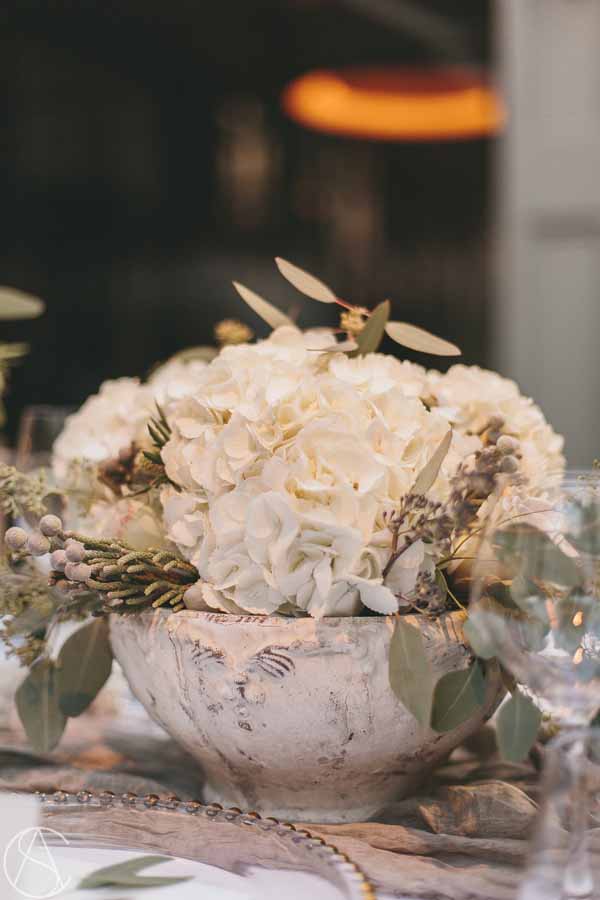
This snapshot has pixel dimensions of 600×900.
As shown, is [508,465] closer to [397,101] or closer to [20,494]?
[20,494]

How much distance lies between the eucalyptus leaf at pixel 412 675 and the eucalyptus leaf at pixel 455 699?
21 mm

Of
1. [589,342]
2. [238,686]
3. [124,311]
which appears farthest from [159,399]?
[124,311]

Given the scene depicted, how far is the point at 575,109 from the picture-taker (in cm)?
270

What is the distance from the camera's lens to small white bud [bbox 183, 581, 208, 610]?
638 mm

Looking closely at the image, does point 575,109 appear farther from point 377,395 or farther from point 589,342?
point 377,395

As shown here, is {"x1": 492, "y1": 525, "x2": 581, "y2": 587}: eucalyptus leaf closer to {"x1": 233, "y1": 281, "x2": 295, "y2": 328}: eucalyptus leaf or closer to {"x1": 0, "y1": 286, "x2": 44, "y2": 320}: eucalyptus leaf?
{"x1": 233, "y1": 281, "x2": 295, "y2": 328}: eucalyptus leaf

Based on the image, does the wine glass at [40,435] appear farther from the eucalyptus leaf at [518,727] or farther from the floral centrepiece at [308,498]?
the eucalyptus leaf at [518,727]

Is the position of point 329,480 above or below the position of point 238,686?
above

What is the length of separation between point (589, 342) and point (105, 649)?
2225 millimetres

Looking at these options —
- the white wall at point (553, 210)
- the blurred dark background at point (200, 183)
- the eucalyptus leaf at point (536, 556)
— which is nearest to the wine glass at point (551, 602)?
the eucalyptus leaf at point (536, 556)

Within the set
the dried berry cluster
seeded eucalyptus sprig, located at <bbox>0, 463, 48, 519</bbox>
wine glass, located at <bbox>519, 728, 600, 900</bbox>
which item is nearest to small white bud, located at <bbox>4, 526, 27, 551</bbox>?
seeded eucalyptus sprig, located at <bbox>0, 463, 48, 519</bbox>

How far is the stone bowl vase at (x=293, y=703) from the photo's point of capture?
60 cm

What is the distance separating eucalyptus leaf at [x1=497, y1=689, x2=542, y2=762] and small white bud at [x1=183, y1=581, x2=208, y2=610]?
0.19 meters

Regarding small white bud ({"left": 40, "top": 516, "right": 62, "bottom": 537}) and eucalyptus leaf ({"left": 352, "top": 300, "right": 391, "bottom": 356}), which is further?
eucalyptus leaf ({"left": 352, "top": 300, "right": 391, "bottom": 356})
